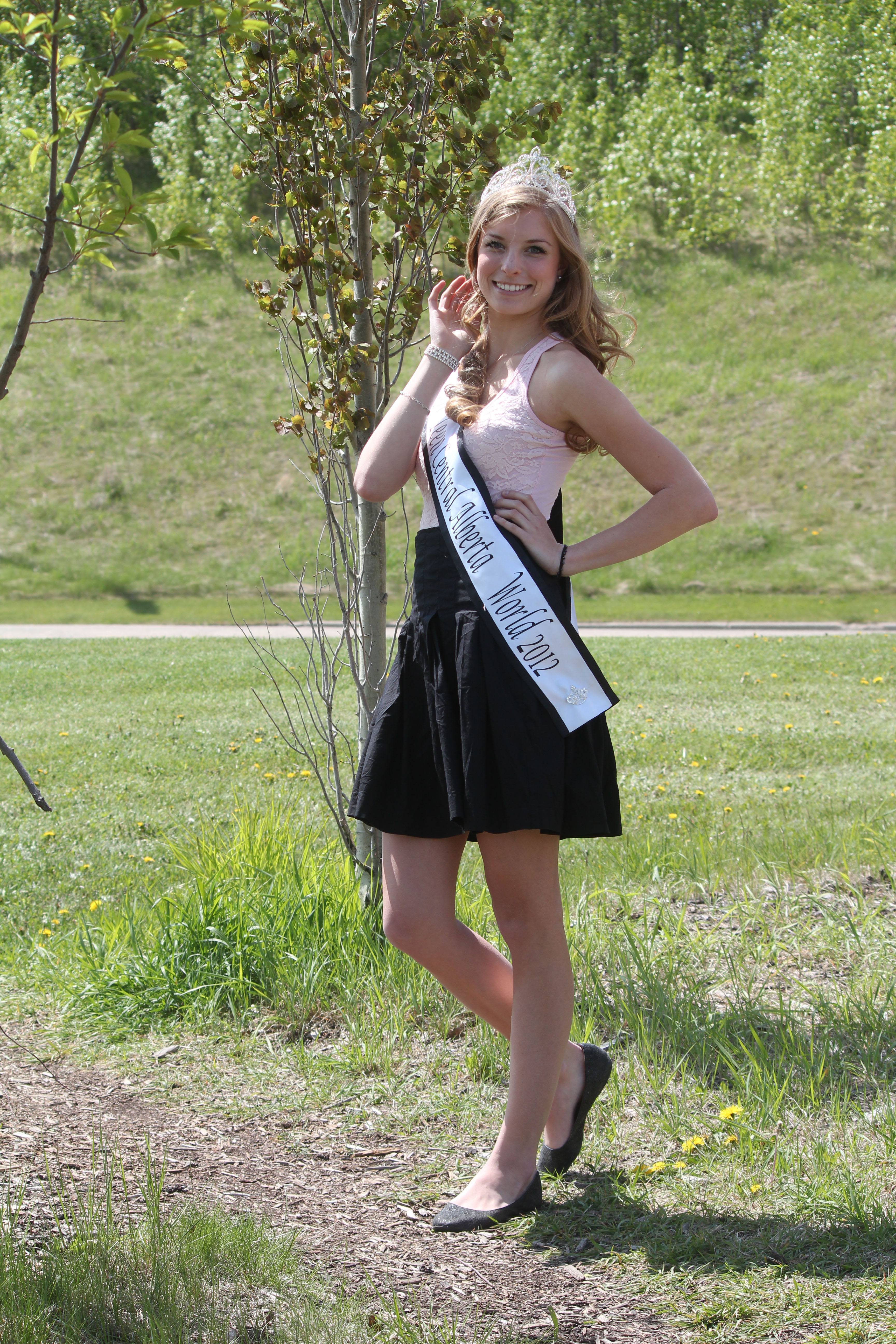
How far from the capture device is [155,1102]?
9.53ft

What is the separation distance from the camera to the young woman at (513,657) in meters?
2.28

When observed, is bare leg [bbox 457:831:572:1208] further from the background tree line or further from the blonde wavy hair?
the background tree line

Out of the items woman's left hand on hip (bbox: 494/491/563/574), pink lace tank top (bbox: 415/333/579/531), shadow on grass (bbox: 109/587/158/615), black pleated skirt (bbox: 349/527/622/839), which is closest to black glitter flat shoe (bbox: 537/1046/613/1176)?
black pleated skirt (bbox: 349/527/622/839)

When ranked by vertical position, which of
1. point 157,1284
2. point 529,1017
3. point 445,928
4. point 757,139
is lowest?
point 157,1284

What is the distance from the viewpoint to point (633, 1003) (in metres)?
3.14

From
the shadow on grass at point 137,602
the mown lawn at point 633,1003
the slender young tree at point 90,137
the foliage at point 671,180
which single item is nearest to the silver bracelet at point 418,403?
the slender young tree at point 90,137

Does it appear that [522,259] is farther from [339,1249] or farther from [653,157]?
[653,157]

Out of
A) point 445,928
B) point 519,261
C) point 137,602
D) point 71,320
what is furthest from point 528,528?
point 137,602

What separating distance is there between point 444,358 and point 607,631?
11817mm

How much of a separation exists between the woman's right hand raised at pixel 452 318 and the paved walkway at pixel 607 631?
402 inches

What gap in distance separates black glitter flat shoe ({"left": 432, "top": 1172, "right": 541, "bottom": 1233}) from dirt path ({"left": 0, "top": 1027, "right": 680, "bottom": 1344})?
26 mm

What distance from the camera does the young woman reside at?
2.28 metres

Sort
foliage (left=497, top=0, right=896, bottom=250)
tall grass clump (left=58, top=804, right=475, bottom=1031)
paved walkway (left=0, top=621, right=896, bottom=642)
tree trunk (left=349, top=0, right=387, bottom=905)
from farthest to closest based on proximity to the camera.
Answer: foliage (left=497, top=0, right=896, bottom=250) → paved walkway (left=0, top=621, right=896, bottom=642) → tree trunk (left=349, top=0, right=387, bottom=905) → tall grass clump (left=58, top=804, right=475, bottom=1031)

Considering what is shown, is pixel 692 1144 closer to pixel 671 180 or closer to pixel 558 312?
pixel 558 312
